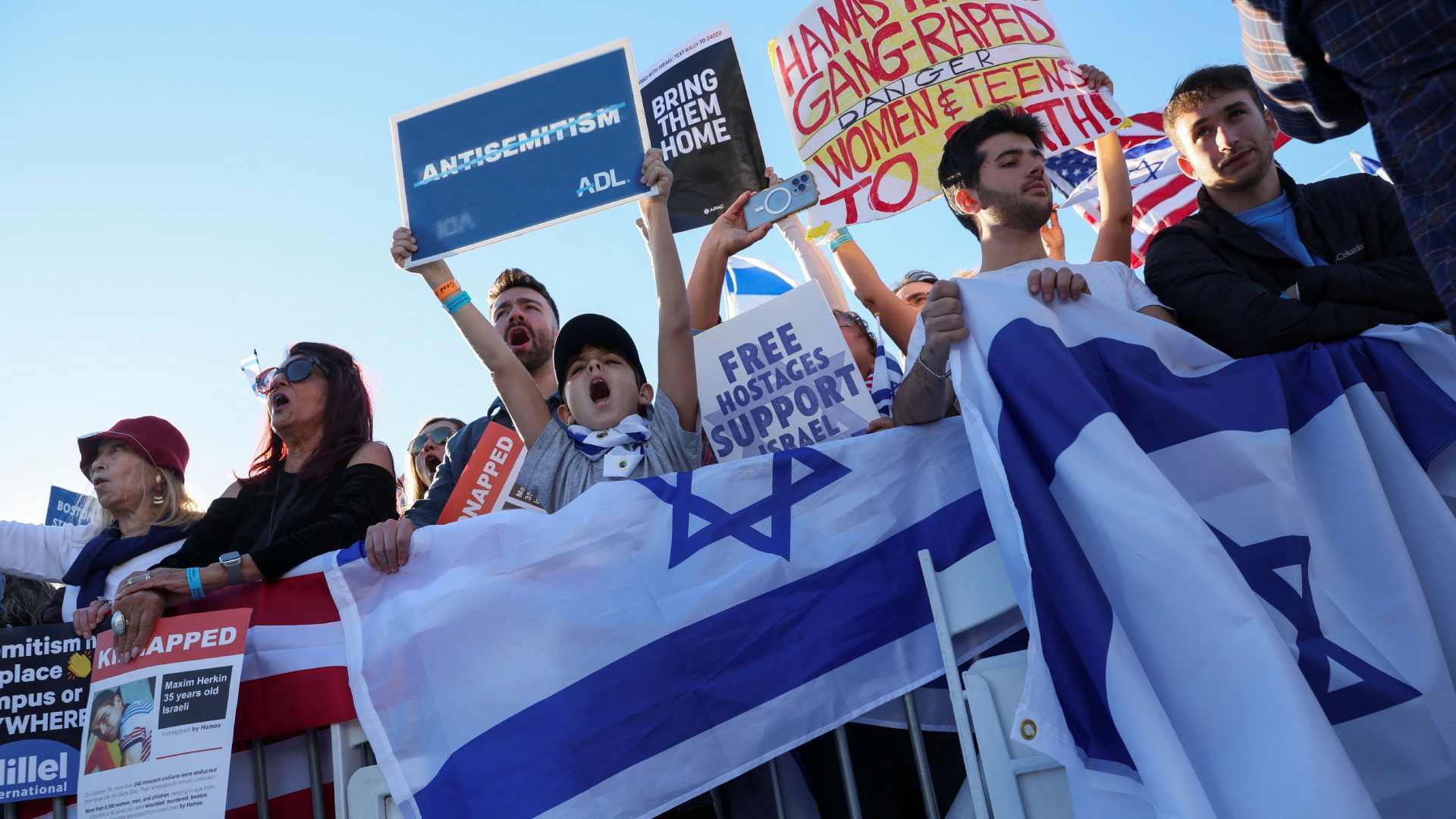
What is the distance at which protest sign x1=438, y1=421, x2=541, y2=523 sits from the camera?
344cm

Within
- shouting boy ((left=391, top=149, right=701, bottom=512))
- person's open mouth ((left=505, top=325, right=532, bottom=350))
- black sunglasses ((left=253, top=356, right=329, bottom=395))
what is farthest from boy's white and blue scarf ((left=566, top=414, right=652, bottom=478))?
person's open mouth ((left=505, top=325, right=532, bottom=350))

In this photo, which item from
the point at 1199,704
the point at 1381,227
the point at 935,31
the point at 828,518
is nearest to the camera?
the point at 1199,704

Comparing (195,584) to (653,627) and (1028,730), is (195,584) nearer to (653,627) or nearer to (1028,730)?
(653,627)

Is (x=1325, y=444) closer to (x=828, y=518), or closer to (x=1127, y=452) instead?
(x=1127, y=452)

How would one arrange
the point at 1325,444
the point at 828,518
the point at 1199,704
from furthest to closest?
1. the point at 828,518
2. the point at 1325,444
3. the point at 1199,704

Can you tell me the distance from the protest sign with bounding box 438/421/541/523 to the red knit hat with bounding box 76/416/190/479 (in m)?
1.56

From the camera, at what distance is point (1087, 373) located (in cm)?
278

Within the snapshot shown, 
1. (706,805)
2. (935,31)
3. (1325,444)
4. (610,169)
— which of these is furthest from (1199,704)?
(935,31)

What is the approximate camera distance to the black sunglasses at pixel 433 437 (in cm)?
514

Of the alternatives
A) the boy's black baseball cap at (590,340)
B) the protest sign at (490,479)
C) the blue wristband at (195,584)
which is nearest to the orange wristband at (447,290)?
the boy's black baseball cap at (590,340)

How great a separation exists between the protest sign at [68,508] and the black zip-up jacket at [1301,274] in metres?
3.96

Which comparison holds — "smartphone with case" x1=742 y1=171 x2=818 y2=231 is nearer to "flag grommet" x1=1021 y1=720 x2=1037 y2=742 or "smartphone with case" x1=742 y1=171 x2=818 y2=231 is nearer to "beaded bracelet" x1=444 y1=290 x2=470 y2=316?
"beaded bracelet" x1=444 y1=290 x2=470 y2=316

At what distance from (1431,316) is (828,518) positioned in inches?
65.3

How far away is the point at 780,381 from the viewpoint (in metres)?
3.88
